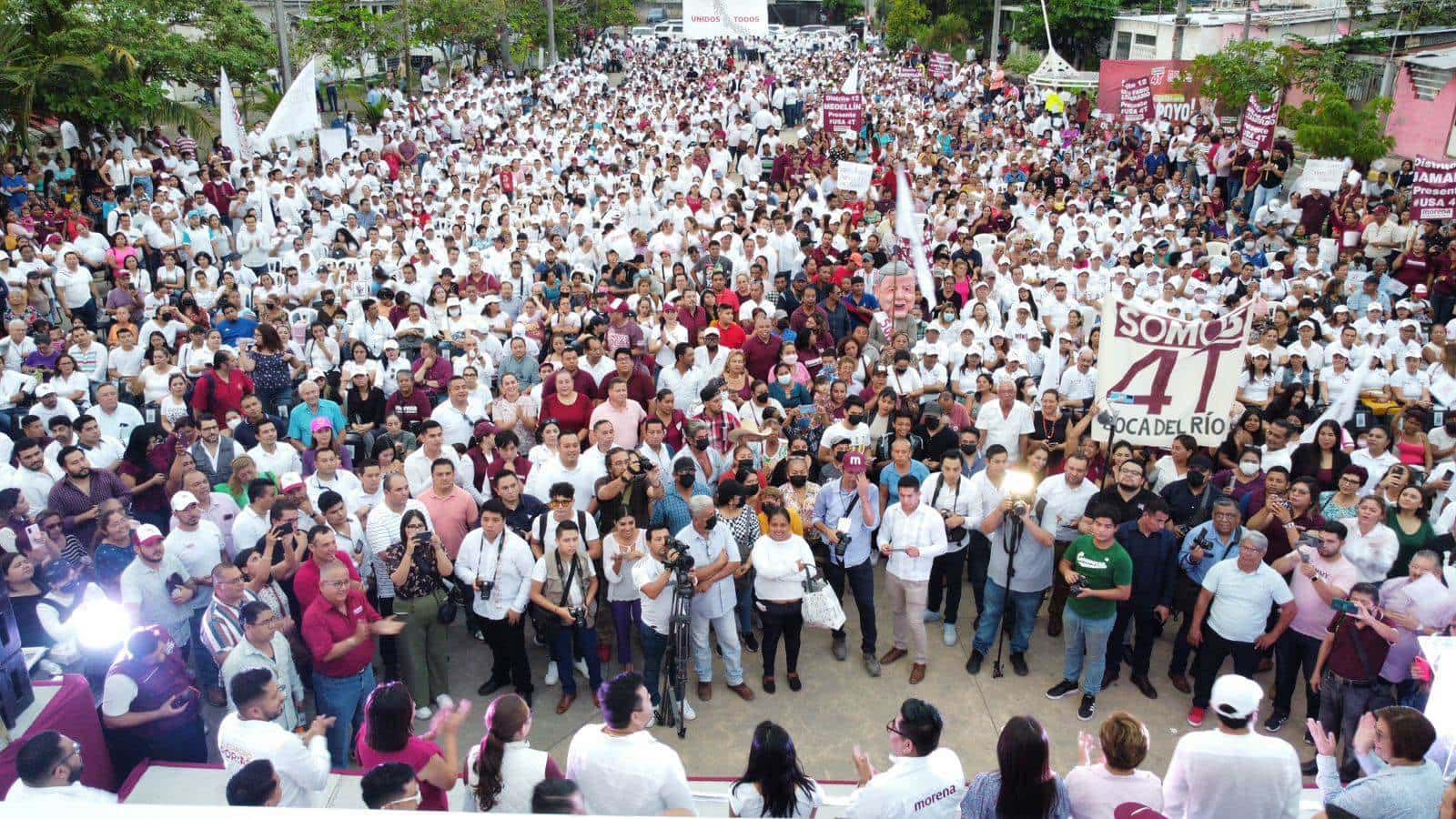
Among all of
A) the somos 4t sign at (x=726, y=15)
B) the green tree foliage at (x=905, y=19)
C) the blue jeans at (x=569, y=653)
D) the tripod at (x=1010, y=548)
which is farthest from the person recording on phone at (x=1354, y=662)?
the green tree foliage at (x=905, y=19)

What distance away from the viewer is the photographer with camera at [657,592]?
241 inches

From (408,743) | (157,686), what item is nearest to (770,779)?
(408,743)

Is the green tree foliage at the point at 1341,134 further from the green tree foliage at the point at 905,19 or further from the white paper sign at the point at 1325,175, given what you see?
the green tree foliage at the point at 905,19

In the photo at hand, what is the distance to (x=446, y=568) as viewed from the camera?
617 cm

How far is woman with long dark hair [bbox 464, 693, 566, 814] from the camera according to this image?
4.10 meters

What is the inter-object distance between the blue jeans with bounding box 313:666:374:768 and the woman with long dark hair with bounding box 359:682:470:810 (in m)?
1.37

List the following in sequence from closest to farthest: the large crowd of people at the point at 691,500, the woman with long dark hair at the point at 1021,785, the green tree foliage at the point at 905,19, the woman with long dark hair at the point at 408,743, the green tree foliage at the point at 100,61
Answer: the woman with long dark hair at the point at 1021,785 < the woman with long dark hair at the point at 408,743 < the large crowd of people at the point at 691,500 < the green tree foliage at the point at 100,61 < the green tree foliage at the point at 905,19

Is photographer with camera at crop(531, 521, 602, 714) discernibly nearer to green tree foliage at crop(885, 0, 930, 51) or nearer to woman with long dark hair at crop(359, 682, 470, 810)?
woman with long dark hair at crop(359, 682, 470, 810)

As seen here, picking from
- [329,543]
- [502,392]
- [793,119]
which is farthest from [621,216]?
[793,119]

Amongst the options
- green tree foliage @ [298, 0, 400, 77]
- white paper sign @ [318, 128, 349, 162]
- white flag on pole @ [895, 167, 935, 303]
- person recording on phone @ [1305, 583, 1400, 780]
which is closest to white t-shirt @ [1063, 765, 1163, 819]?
person recording on phone @ [1305, 583, 1400, 780]

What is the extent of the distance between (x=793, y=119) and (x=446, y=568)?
26.7m

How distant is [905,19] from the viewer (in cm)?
4431

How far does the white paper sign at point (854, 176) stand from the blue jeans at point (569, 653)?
10004 millimetres

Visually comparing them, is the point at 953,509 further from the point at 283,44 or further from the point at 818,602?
the point at 283,44
